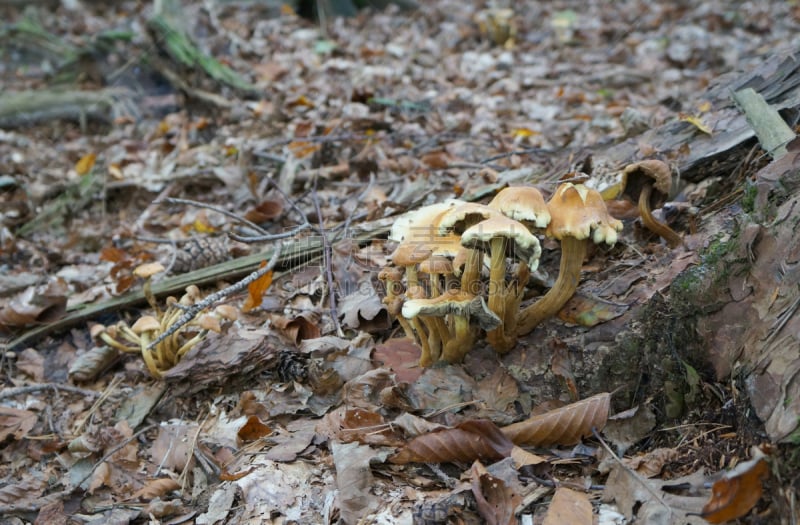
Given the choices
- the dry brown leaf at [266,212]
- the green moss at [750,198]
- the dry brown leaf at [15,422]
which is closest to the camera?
the green moss at [750,198]

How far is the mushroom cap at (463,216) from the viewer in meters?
2.44

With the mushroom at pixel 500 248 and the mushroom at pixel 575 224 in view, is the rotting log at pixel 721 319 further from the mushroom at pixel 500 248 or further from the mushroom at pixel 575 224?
the mushroom at pixel 575 224

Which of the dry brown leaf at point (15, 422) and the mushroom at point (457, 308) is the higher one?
the mushroom at point (457, 308)

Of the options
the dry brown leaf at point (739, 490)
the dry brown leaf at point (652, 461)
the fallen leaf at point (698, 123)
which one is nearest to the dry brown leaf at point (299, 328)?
the dry brown leaf at point (652, 461)

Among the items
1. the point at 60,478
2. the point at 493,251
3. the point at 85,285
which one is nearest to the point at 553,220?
the point at 493,251

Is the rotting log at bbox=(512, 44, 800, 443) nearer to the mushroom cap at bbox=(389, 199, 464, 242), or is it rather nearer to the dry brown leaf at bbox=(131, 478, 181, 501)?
the mushroom cap at bbox=(389, 199, 464, 242)

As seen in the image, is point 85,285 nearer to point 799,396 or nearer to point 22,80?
point 799,396

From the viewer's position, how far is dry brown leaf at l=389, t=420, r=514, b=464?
8.14 ft

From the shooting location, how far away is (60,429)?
3.58 m

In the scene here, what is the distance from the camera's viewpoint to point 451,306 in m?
A: 2.42

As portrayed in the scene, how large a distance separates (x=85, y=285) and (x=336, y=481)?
3.22m

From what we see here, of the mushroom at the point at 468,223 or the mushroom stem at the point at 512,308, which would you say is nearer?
the mushroom at the point at 468,223

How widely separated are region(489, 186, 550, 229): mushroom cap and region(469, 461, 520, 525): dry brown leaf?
40.4 inches

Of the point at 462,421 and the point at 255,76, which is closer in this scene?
the point at 462,421
